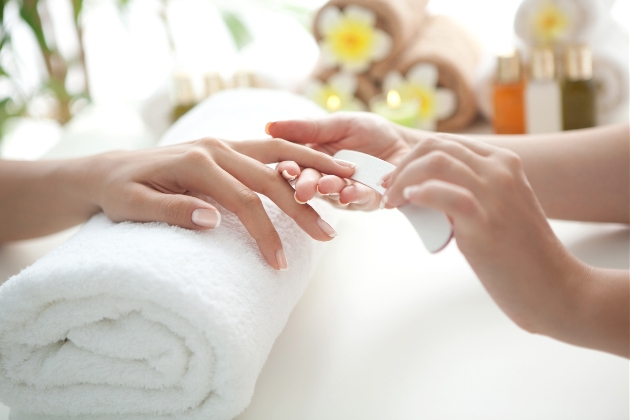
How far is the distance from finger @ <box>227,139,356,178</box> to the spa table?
0.15 metres

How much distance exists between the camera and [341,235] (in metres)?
0.80

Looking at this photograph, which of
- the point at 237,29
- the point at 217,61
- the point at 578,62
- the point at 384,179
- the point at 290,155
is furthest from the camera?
the point at 237,29

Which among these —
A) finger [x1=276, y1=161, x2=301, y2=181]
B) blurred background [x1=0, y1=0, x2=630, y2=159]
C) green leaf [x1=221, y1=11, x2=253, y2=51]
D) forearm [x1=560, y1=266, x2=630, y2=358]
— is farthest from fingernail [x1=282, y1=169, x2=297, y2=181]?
green leaf [x1=221, y1=11, x2=253, y2=51]

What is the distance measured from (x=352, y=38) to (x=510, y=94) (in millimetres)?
297

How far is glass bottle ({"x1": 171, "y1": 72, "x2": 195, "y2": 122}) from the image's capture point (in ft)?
3.62

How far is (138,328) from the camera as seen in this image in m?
0.45

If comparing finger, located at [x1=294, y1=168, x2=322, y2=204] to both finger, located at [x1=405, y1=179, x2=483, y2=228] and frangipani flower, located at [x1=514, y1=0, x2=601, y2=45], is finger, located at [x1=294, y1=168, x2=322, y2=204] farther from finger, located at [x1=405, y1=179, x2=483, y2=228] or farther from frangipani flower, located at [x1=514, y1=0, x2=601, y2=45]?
frangipani flower, located at [x1=514, y1=0, x2=601, y2=45]

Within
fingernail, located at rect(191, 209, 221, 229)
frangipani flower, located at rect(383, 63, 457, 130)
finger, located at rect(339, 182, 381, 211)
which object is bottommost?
frangipani flower, located at rect(383, 63, 457, 130)

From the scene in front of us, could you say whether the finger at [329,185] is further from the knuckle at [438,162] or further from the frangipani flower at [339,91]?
the frangipani flower at [339,91]

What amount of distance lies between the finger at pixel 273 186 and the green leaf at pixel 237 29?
1.07 metres

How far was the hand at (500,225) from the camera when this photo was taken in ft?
1.26

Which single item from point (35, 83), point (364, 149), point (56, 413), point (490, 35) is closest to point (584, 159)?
point (364, 149)

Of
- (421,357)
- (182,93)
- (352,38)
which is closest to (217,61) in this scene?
(182,93)

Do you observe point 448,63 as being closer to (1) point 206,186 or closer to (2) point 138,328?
(1) point 206,186
